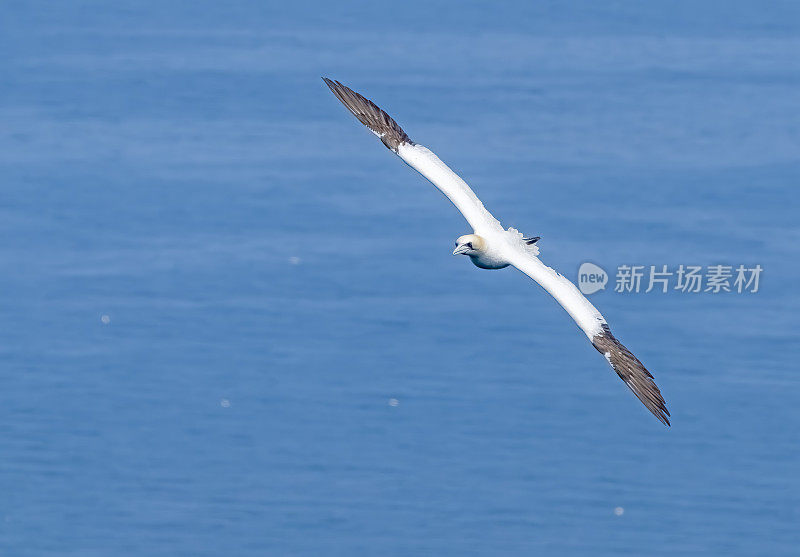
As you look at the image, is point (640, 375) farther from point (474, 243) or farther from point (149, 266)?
point (149, 266)

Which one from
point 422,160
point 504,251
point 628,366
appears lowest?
point 628,366

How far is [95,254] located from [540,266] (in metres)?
10.5

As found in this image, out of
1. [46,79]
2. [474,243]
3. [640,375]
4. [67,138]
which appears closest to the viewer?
[640,375]

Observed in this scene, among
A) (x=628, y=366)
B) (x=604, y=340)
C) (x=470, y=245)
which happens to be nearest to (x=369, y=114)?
(x=470, y=245)

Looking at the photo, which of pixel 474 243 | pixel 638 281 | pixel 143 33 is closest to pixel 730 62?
pixel 638 281

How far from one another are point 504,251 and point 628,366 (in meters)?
2.26

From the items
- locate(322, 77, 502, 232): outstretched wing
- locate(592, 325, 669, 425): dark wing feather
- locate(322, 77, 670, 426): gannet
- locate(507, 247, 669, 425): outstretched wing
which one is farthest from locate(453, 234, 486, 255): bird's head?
locate(592, 325, 669, 425): dark wing feather

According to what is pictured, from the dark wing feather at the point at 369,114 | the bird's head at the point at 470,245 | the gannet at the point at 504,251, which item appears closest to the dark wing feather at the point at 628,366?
the gannet at the point at 504,251

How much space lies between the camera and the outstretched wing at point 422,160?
70.9 ft

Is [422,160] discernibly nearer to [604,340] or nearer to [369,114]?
[369,114]

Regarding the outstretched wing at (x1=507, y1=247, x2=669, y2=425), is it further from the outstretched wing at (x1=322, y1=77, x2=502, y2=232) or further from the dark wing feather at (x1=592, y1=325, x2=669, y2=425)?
the outstretched wing at (x1=322, y1=77, x2=502, y2=232)

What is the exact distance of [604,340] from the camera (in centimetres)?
1980

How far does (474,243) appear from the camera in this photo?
68.6ft

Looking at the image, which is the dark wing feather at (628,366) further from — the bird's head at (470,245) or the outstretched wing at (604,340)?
the bird's head at (470,245)
